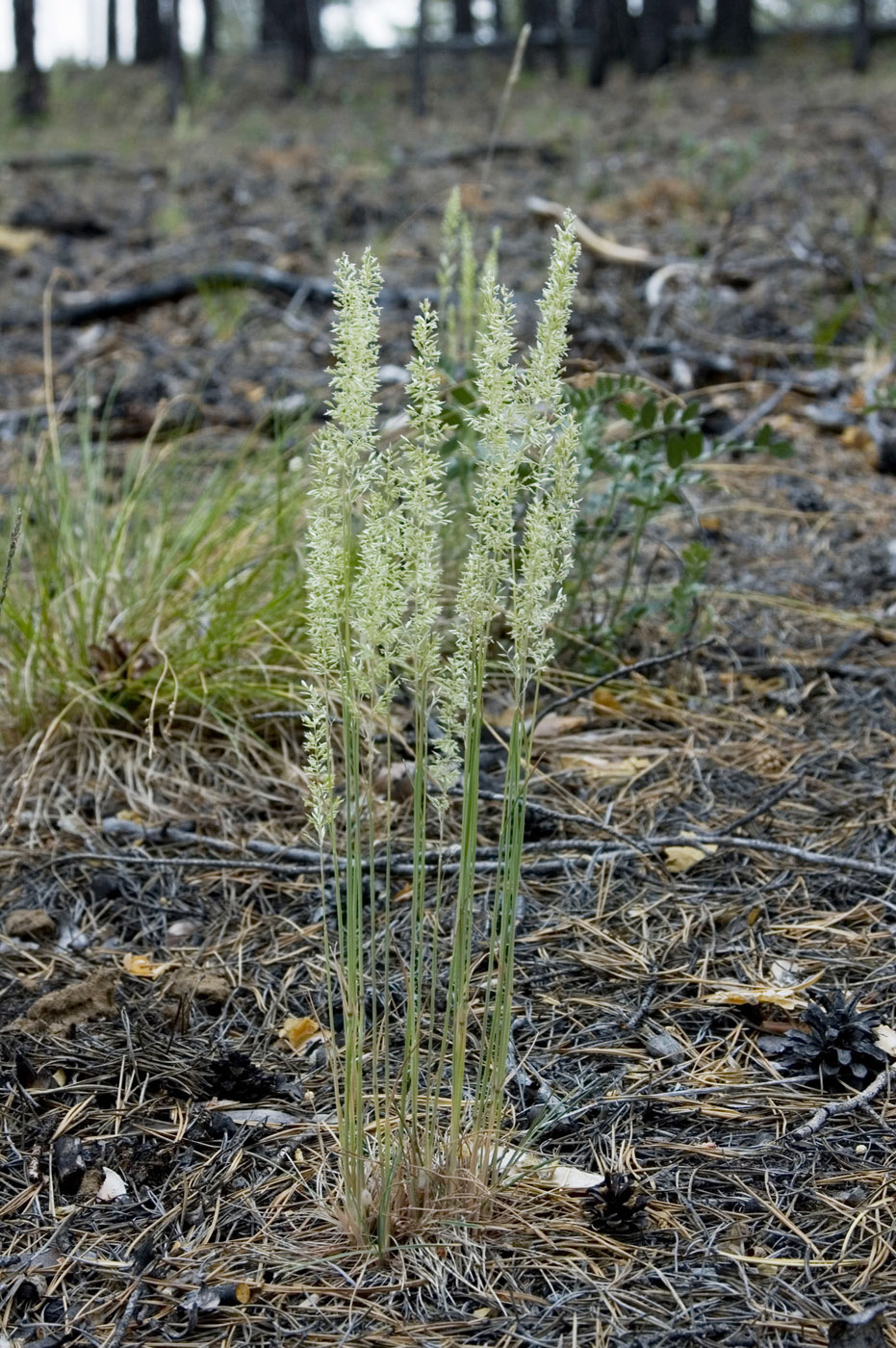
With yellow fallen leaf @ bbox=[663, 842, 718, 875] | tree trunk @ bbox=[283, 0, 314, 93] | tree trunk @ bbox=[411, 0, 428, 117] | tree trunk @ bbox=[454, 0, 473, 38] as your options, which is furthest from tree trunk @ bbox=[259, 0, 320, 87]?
yellow fallen leaf @ bbox=[663, 842, 718, 875]

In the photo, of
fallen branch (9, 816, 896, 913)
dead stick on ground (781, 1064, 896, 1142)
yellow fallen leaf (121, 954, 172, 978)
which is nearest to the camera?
dead stick on ground (781, 1064, 896, 1142)

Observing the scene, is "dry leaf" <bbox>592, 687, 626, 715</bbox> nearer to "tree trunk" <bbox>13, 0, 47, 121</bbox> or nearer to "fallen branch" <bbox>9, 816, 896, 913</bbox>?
"fallen branch" <bbox>9, 816, 896, 913</bbox>

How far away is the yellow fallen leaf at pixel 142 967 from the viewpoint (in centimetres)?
201

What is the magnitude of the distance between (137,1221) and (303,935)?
67 cm

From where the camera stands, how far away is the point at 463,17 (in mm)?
24234

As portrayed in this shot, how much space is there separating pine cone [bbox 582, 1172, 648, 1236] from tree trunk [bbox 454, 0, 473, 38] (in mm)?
26148

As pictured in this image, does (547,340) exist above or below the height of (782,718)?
above

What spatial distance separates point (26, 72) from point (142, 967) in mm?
18611

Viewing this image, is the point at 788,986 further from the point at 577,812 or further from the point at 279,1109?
the point at 279,1109

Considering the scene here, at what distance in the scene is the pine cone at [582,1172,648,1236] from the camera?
1.42 metres

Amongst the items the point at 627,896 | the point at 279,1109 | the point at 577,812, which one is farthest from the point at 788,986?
the point at 279,1109

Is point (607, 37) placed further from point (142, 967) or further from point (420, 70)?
point (142, 967)

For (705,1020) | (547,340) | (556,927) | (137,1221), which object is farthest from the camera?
(556,927)

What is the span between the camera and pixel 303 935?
2.11 meters
